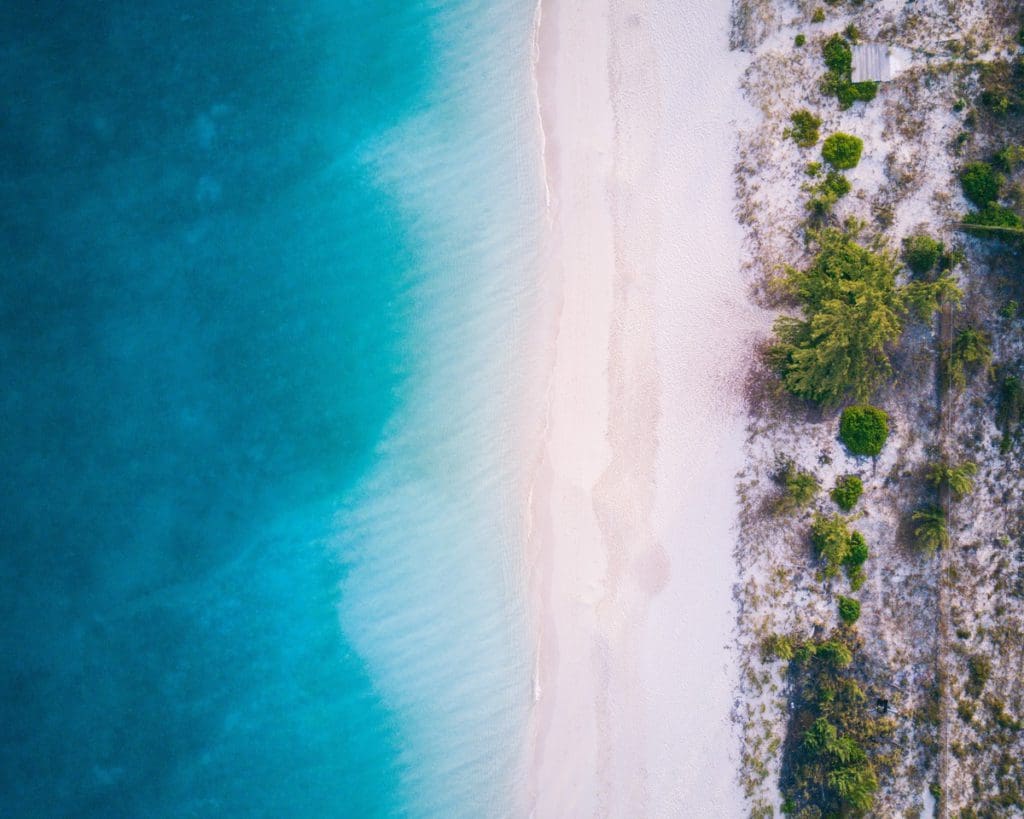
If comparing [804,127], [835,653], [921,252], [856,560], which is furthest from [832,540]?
[804,127]

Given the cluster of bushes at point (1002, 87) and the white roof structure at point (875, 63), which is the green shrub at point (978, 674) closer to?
the cluster of bushes at point (1002, 87)

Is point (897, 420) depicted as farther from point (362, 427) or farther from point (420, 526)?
point (362, 427)

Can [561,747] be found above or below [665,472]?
below

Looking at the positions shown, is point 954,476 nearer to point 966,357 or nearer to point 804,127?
point 966,357

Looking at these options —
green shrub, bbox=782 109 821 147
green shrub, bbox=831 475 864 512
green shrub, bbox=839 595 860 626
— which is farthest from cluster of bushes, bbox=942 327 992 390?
green shrub, bbox=782 109 821 147

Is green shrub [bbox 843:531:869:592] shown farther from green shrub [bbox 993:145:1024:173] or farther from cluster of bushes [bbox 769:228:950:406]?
green shrub [bbox 993:145:1024:173]

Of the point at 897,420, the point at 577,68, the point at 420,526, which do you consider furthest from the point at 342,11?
the point at 897,420
